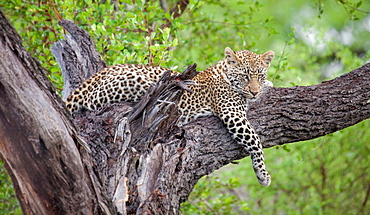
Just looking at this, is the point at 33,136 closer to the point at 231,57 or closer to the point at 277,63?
the point at 231,57

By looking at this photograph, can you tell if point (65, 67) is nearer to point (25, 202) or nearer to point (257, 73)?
point (257, 73)

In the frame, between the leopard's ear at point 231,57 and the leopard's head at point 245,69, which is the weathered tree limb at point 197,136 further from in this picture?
the leopard's ear at point 231,57

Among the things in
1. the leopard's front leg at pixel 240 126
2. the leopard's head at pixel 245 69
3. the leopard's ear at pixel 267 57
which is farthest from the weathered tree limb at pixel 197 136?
the leopard's ear at pixel 267 57

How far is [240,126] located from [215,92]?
1080mm

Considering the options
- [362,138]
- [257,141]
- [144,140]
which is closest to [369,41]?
[362,138]

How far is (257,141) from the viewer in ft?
20.3

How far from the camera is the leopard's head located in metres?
7.10

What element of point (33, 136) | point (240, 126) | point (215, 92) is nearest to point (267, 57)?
point (215, 92)

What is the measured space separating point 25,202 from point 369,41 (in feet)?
54.1

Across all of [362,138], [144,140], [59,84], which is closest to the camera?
[144,140]

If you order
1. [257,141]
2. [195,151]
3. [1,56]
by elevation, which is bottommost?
[257,141]

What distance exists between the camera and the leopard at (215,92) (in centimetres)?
632

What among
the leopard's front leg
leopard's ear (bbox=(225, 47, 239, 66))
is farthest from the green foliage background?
the leopard's front leg

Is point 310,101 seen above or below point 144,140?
below
